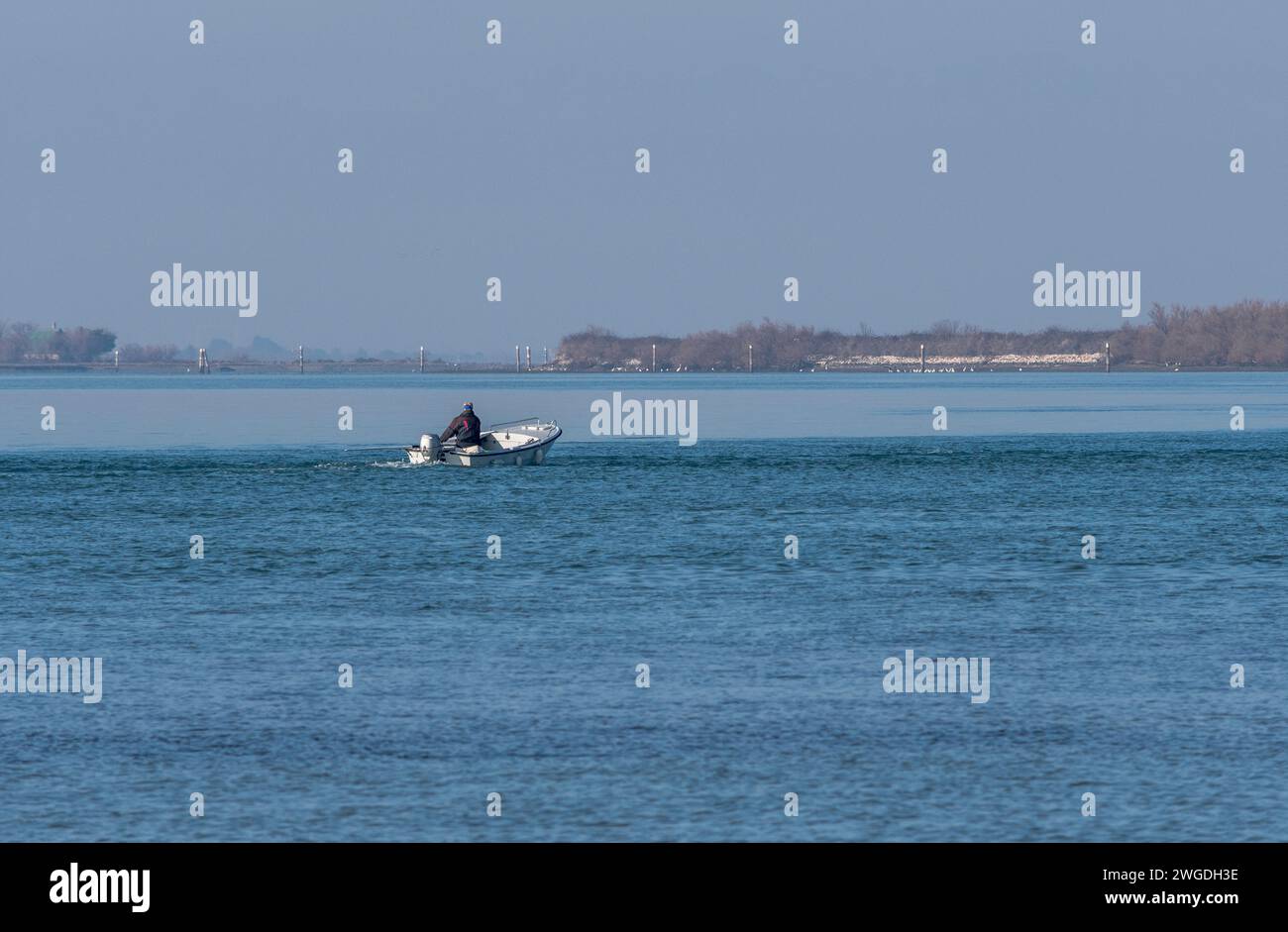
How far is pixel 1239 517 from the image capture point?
57688 mm

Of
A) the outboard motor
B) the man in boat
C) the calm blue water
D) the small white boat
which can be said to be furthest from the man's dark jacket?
the calm blue water

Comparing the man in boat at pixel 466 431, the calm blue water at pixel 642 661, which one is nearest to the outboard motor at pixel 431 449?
the man in boat at pixel 466 431

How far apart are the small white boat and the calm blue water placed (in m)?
13.0

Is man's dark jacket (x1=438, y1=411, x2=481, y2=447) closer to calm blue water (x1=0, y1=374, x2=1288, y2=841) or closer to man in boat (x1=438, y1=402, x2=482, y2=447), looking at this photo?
man in boat (x1=438, y1=402, x2=482, y2=447)

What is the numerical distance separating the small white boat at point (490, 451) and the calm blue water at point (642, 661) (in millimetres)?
13036

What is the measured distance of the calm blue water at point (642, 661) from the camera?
2042 cm

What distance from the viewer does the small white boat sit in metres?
78.2

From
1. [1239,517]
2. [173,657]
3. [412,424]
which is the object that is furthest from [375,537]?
[412,424]

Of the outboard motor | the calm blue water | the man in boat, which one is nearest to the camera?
the calm blue water

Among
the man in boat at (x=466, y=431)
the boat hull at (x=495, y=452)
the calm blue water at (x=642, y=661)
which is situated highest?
the man in boat at (x=466, y=431)

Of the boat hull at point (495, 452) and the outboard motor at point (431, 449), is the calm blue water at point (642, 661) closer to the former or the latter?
the outboard motor at point (431, 449)

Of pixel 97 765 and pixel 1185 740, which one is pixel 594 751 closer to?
pixel 97 765

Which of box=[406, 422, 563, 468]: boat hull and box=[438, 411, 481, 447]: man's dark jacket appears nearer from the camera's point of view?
box=[406, 422, 563, 468]: boat hull
